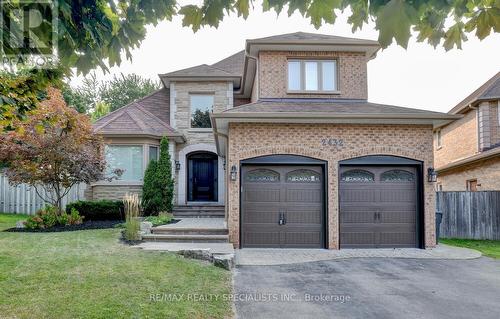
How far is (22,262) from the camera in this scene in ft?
22.2

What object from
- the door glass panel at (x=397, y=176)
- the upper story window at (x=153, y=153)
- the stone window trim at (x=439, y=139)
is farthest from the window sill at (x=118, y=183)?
the stone window trim at (x=439, y=139)

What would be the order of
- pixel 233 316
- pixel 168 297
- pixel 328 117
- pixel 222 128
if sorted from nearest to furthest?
1. pixel 233 316
2. pixel 168 297
3. pixel 328 117
4. pixel 222 128

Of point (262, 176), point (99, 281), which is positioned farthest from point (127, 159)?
point (99, 281)

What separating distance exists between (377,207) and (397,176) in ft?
3.48

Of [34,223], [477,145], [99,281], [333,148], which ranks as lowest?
[99,281]

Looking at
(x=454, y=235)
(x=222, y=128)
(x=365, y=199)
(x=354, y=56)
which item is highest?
(x=354, y=56)

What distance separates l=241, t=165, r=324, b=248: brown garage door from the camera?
33.0 ft

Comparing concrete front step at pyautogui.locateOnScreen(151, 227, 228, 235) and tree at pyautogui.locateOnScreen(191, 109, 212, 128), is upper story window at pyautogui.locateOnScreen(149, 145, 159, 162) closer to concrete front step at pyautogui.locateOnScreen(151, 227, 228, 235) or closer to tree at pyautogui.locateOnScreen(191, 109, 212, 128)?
tree at pyautogui.locateOnScreen(191, 109, 212, 128)

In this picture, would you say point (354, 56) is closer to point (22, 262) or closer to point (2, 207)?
point (22, 262)

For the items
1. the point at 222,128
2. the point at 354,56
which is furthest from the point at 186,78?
the point at 354,56

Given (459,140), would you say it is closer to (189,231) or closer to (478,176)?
(478,176)

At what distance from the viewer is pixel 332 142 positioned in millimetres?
10180

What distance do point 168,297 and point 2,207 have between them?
46.7ft

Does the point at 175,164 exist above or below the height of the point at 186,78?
below
